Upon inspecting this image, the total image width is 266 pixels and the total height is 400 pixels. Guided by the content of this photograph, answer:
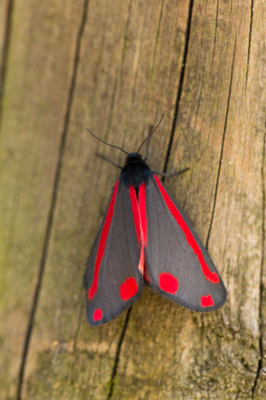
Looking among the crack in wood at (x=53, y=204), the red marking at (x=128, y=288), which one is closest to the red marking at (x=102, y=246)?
the red marking at (x=128, y=288)

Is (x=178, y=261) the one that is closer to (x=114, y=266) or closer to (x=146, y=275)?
(x=146, y=275)

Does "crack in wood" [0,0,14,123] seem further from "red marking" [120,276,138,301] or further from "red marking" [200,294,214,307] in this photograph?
"red marking" [200,294,214,307]

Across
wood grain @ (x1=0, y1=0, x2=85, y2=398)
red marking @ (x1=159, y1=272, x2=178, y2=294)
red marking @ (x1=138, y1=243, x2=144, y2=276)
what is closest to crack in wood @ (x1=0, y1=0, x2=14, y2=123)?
wood grain @ (x1=0, y1=0, x2=85, y2=398)

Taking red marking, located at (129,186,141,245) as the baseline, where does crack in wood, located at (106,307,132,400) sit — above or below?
below

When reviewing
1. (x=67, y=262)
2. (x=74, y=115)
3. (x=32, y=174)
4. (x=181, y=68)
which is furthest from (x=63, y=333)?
(x=181, y=68)

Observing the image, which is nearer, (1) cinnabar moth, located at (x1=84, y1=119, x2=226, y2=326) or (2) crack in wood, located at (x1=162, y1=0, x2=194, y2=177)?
(1) cinnabar moth, located at (x1=84, y1=119, x2=226, y2=326)

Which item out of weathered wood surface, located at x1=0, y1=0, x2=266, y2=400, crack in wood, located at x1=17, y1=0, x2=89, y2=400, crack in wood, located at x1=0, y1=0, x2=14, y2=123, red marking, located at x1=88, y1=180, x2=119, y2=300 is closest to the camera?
weathered wood surface, located at x1=0, y1=0, x2=266, y2=400

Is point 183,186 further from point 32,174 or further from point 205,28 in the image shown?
point 32,174

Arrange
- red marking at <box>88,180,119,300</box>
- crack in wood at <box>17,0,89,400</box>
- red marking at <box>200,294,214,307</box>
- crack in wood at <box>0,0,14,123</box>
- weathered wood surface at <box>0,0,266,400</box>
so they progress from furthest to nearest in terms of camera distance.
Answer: crack in wood at <box>0,0,14,123</box>, crack in wood at <box>17,0,89,400</box>, red marking at <box>88,180,119,300</box>, weathered wood surface at <box>0,0,266,400</box>, red marking at <box>200,294,214,307</box>
